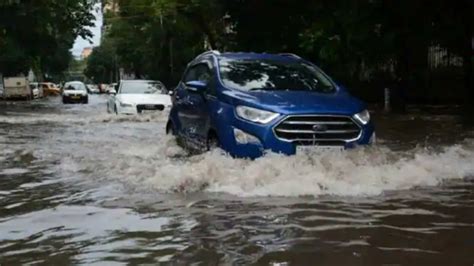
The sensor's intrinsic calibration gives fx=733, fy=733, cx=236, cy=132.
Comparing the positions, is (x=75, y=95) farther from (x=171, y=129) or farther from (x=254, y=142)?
(x=254, y=142)

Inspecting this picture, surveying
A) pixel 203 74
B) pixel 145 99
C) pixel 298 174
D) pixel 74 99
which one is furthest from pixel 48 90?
pixel 298 174

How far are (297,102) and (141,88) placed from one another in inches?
592

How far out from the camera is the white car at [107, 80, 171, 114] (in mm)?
22172

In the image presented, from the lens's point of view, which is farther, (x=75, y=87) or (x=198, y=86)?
(x=75, y=87)

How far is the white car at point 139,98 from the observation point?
22172 mm

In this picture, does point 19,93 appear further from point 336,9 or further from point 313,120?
point 313,120

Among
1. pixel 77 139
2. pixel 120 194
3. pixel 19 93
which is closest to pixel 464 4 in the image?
pixel 77 139

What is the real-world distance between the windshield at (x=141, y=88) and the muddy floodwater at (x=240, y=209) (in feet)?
37.0

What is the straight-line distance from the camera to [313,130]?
855cm

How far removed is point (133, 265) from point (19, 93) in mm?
52986

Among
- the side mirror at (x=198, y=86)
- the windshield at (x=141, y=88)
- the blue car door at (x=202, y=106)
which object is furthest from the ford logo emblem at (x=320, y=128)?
the windshield at (x=141, y=88)

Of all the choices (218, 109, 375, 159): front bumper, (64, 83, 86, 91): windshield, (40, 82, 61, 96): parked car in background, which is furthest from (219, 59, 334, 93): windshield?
(40, 82, 61, 96): parked car in background

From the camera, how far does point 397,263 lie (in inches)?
203

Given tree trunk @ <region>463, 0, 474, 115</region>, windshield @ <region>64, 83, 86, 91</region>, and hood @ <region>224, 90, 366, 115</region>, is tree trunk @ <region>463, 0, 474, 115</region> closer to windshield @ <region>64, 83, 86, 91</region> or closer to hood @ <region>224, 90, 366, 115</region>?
hood @ <region>224, 90, 366, 115</region>
